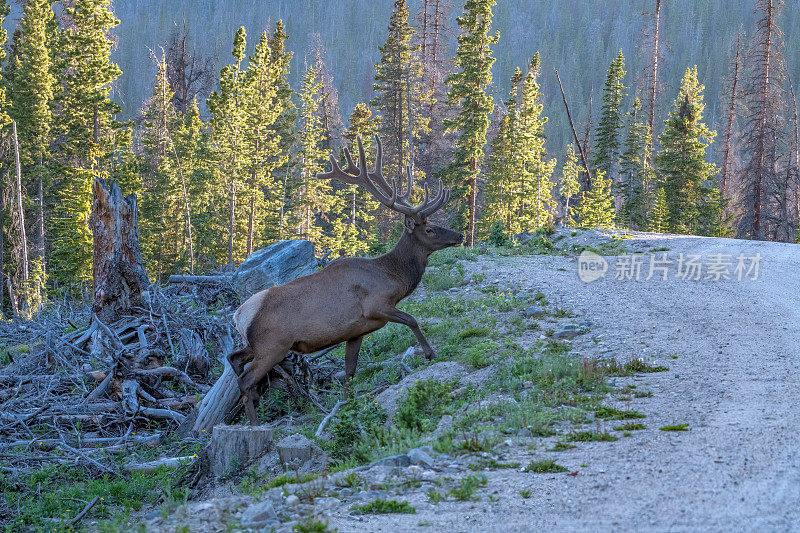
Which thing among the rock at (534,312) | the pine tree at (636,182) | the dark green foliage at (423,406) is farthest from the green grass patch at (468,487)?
the pine tree at (636,182)

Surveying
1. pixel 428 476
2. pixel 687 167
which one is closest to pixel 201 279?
pixel 428 476

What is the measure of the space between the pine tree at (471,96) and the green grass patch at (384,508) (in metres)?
31.4

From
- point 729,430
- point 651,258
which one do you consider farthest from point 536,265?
point 729,430

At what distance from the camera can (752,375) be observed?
7.27 m

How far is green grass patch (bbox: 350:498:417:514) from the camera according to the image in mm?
4512

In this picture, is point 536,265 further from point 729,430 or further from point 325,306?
point 729,430

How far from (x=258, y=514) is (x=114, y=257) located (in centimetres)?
903

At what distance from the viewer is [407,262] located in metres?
9.87

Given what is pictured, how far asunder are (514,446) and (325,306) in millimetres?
3795

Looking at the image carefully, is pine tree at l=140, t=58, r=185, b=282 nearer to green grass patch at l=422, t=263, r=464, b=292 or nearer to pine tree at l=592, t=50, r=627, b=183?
green grass patch at l=422, t=263, r=464, b=292

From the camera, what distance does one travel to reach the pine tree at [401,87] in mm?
46494

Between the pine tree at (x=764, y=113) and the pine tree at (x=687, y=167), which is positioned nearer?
the pine tree at (x=764, y=113)

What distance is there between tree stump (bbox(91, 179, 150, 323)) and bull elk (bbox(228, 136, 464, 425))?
14.1 ft

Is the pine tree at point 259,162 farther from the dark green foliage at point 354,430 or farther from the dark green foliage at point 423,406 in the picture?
the dark green foliage at point 354,430
